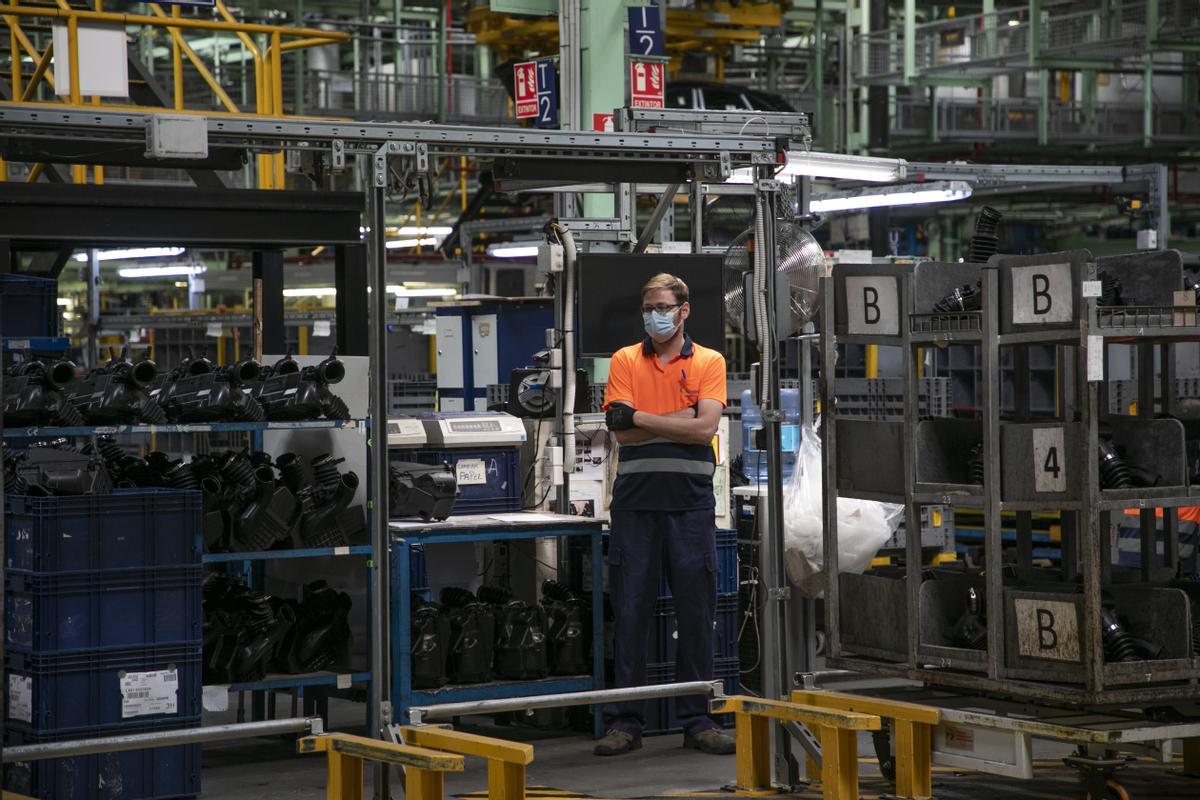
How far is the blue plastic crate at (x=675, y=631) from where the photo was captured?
8.47 metres

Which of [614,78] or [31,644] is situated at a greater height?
[614,78]

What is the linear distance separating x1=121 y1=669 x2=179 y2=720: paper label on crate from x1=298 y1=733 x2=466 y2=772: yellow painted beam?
730mm

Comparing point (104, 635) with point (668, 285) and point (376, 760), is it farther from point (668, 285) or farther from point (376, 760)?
point (668, 285)

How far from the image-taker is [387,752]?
6238 mm

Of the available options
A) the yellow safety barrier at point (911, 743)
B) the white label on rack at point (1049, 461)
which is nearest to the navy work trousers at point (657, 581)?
the yellow safety barrier at point (911, 743)

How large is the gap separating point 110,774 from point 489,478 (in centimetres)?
253

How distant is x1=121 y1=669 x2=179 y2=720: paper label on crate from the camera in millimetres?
6844

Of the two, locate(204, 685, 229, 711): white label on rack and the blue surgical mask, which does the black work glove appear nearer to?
the blue surgical mask

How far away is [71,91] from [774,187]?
4488mm

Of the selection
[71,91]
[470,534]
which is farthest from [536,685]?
[71,91]

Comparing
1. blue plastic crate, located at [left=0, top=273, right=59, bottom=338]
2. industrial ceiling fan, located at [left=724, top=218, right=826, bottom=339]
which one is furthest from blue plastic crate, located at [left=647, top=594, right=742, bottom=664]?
blue plastic crate, located at [left=0, top=273, right=59, bottom=338]

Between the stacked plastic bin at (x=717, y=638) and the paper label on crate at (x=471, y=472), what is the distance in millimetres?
1109

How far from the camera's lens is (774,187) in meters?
7.43

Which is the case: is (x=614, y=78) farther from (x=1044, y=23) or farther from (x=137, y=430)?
(x=1044, y=23)
